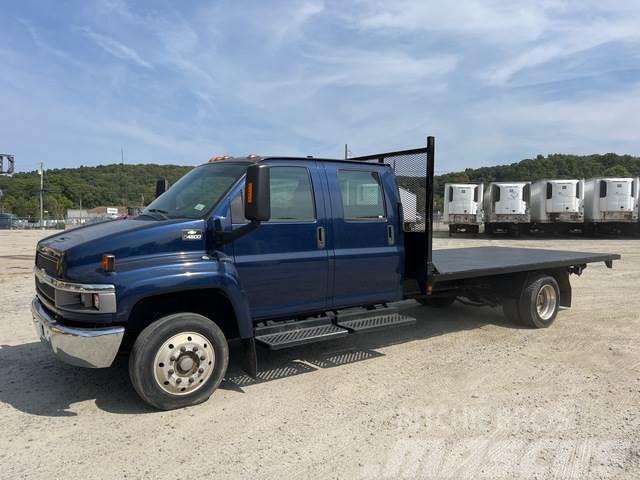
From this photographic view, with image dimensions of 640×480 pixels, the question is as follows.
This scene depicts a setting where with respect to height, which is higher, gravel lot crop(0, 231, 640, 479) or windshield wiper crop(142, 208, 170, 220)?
windshield wiper crop(142, 208, 170, 220)

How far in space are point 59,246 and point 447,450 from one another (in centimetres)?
344

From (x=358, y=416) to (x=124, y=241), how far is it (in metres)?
2.36

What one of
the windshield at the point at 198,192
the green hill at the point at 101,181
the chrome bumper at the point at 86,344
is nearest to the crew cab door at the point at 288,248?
the windshield at the point at 198,192

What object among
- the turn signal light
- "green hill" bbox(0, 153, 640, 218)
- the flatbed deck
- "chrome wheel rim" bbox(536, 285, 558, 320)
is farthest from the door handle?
"green hill" bbox(0, 153, 640, 218)

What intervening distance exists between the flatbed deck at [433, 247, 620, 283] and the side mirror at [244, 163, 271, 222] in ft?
8.22

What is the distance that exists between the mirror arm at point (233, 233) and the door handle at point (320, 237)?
0.71 meters

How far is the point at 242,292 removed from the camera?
4.50m

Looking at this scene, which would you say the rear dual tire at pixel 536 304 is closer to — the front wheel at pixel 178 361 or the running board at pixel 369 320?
the running board at pixel 369 320

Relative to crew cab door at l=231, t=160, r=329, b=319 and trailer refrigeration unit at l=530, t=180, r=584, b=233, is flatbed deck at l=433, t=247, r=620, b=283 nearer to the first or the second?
crew cab door at l=231, t=160, r=329, b=319

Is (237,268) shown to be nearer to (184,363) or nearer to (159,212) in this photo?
(184,363)

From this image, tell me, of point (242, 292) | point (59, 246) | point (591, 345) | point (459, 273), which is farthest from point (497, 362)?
point (59, 246)

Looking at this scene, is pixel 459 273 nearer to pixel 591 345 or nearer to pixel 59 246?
pixel 591 345

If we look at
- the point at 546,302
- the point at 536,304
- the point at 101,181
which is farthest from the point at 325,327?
the point at 101,181

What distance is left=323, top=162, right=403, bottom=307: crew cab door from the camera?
207 inches
